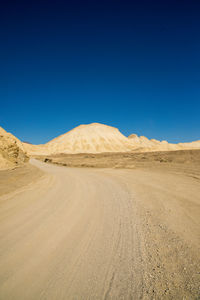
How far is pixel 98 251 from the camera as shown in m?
3.15

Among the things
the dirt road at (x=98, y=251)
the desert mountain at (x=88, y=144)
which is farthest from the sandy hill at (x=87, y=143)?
the dirt road at (x=98, y=251)

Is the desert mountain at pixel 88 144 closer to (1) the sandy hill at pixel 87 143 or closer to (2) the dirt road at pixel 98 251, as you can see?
(1) the sandy hill at pixel 87 143

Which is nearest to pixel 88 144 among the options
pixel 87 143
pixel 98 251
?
pixel 87 143

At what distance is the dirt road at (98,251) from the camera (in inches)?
90.2

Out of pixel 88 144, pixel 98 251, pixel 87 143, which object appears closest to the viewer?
pixel 98 251

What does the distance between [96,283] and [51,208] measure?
3.55 meters

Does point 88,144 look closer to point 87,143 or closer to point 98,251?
point 87,143

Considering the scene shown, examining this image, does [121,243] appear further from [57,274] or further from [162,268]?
[57,274]

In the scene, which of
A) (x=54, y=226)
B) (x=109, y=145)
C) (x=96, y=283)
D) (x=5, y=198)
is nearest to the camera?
(x=96, y=283)

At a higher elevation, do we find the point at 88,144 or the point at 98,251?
the point at 88,144

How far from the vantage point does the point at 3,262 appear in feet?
9.17

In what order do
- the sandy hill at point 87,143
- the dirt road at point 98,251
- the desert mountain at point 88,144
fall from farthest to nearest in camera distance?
the sandy hill at point 87,143, the desert mountain at point 88,144, the dirt road at point 98,251

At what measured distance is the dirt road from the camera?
2.29m

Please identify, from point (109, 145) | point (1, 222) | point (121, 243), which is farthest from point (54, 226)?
point (109, 145)
